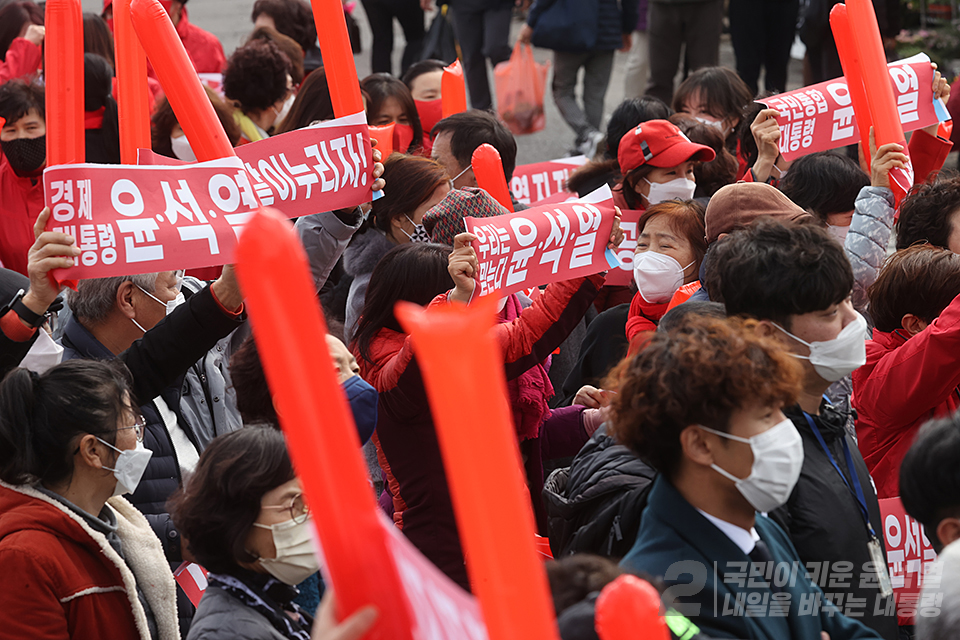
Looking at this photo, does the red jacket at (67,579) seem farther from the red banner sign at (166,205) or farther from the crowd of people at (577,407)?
the red banner sign at (166,205)

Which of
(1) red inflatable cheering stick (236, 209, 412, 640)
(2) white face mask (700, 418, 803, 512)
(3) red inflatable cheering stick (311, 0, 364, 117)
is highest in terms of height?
(3) red inflatable cheering stick (311, 0, 364, 117)

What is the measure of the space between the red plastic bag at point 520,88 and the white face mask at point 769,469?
22.5 ft

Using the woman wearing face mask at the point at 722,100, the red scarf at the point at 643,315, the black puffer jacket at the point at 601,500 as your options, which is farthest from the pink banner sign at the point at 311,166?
the woman wearing face mask at the point at 722,100

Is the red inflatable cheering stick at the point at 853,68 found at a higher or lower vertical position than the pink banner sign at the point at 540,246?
higher

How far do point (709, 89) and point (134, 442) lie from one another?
406 centimetres

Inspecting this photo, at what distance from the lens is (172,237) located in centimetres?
290

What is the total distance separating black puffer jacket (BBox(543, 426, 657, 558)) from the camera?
93.3 inches

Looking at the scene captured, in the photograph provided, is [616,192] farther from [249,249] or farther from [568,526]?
[249,249]

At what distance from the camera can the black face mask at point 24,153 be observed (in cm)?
481

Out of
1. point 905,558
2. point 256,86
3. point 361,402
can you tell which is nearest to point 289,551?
point 361,402

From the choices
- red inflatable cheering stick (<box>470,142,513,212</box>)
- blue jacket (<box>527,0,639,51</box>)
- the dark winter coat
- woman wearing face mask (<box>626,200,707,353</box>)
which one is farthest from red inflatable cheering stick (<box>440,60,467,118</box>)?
blue jacket (<box>527,0,639,51</box>)

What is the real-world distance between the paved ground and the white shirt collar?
Result: 309 inches

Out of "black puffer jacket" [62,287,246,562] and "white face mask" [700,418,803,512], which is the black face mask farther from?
"white face mask" [700,418,803,512]

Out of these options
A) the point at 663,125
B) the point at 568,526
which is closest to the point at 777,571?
the point at 568,526
